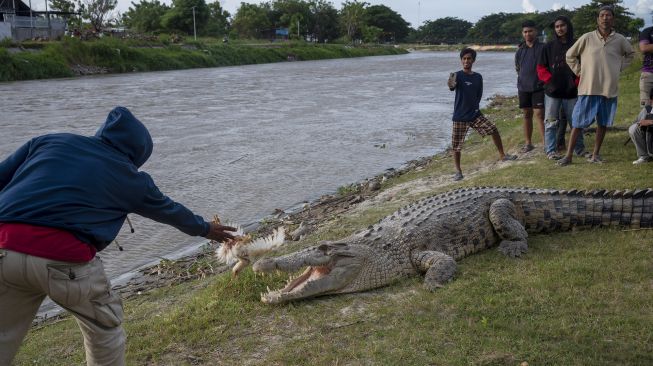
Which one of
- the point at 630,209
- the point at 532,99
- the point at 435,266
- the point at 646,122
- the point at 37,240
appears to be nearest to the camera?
the point at 37,240

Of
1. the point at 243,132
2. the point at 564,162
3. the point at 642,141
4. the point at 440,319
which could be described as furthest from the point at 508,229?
the point at 243,132

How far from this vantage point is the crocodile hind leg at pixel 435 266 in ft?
14.0

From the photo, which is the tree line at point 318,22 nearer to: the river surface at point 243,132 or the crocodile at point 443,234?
the river surface at point 243,132

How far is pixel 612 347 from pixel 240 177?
25.3 ft

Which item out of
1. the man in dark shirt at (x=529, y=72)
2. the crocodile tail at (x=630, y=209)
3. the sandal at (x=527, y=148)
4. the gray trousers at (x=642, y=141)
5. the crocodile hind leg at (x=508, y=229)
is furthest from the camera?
the sandal at (x=527, y=148)

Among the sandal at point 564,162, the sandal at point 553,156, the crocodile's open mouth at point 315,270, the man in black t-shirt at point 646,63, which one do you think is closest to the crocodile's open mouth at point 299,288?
the crocodile's open mouth at point 315,270

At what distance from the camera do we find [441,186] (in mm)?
7641

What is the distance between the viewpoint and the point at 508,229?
483 cm

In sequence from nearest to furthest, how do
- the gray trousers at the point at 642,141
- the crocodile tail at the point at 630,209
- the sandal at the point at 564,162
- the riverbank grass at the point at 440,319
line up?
1. the riverbank grass at the point at 440,319
2. the crocodile tail at the point at 630,209
3. the gray trousers at the point at 642,141
4. the sandal at the point at 564,162

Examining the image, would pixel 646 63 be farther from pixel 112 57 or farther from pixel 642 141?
pixel 112 57

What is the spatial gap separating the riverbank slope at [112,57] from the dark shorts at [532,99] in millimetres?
27300

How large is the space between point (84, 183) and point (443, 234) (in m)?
2.91

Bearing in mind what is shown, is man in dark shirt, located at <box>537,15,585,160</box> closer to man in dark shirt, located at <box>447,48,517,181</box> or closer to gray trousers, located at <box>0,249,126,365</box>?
man in dark shirt, located at <box>447,48,517,181</box>

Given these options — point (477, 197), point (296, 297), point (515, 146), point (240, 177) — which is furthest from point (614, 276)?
point (240, 177)
